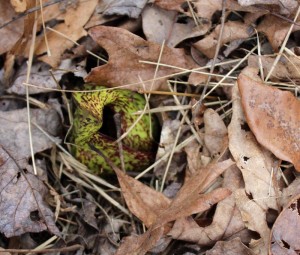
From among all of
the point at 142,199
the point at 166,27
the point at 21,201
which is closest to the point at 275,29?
the point at 166,27

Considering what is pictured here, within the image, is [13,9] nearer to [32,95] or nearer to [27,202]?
[32,95]

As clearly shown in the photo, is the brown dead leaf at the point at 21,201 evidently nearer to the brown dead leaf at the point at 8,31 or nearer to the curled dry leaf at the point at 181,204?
the curled dry leaf at the point at 181,204

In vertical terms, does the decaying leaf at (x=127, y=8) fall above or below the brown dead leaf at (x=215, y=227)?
above

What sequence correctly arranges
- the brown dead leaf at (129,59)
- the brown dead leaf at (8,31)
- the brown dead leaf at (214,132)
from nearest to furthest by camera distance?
the brown dead leaf at (214,132)
the brown dead leaf at (129,59)
the brown dead leaf at (8,31)

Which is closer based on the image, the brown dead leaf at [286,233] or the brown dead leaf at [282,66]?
the brown dead leaf at [286,233]

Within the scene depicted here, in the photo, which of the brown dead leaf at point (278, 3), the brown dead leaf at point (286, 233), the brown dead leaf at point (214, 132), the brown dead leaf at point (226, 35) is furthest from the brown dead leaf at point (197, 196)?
the brown dead leaf at point (278, 3)

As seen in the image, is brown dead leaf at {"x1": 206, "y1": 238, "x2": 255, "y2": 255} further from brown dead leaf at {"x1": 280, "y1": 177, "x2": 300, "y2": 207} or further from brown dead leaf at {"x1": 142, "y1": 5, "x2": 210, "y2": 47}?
brown dead leaf at {"x1": 142, "y1": 5, "x2": 210, "y2": 47}
